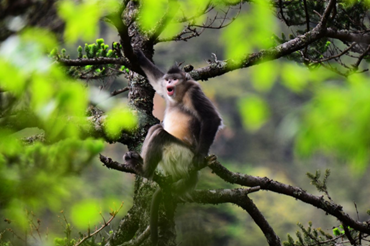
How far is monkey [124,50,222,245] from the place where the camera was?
3373mm

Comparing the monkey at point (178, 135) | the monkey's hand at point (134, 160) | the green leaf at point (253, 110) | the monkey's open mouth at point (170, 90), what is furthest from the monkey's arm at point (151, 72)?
the green leaf at point (253, 110)

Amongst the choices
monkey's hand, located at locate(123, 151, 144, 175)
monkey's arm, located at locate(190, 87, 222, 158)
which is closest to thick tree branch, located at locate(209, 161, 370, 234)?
monkey's arm, located at locate(190, 87, 222, 158)

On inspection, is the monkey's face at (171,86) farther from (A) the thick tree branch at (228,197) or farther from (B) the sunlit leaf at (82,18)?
(B) the sunlit leaf at (82,18)

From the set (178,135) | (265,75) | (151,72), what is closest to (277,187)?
(178,135)

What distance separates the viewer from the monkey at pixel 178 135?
11.1 feet

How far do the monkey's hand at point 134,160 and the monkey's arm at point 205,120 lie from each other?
0.55 metres

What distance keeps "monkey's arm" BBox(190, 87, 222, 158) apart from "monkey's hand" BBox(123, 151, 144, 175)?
1.80 ft

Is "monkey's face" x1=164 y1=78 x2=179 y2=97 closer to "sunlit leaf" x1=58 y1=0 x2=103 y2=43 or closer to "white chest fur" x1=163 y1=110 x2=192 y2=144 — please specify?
"white chest fur" x1=163 y1=110 x2=192 y2=144

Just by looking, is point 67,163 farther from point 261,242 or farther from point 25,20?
point 261,242

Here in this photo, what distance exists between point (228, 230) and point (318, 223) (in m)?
16.4

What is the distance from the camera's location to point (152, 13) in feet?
4.67

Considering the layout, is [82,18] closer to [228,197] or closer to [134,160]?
[134,160]

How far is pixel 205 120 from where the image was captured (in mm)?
3551

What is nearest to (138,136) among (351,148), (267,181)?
(267,181)
